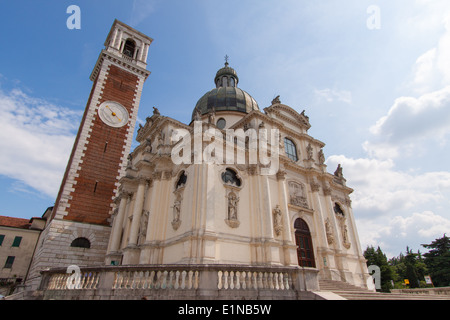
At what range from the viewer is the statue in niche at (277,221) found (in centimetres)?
1762

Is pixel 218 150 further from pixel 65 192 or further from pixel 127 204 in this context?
pixel 65 192

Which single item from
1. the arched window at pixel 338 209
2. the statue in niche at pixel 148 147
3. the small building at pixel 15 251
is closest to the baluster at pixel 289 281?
the statue in niche at pixel 148 147

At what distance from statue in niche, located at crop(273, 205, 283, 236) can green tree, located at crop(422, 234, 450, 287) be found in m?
38.8

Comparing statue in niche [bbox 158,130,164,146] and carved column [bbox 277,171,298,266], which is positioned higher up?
statue in niche [bbox 158,130,164,146]

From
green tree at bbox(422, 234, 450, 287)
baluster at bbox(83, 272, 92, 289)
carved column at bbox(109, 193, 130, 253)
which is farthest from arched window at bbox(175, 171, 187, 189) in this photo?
green tree at bbox(422, 234, 450, 287)

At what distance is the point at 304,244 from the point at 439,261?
36823mm

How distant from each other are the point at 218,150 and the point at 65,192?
13.1 metres

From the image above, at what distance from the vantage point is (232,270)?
27.1 ft

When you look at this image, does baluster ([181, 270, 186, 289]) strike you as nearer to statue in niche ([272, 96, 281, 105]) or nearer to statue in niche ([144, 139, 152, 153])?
statue in niche ([144, 139, 152, 153])

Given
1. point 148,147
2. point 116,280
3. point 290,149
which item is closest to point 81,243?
point 148,147

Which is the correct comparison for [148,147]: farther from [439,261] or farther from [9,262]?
[439,261]

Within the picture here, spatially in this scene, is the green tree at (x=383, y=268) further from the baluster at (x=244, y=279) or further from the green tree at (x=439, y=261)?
the baluster at (x=244, y=279)

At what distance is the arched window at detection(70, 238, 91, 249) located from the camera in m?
20.3

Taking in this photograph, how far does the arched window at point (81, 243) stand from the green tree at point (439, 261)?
161ft
